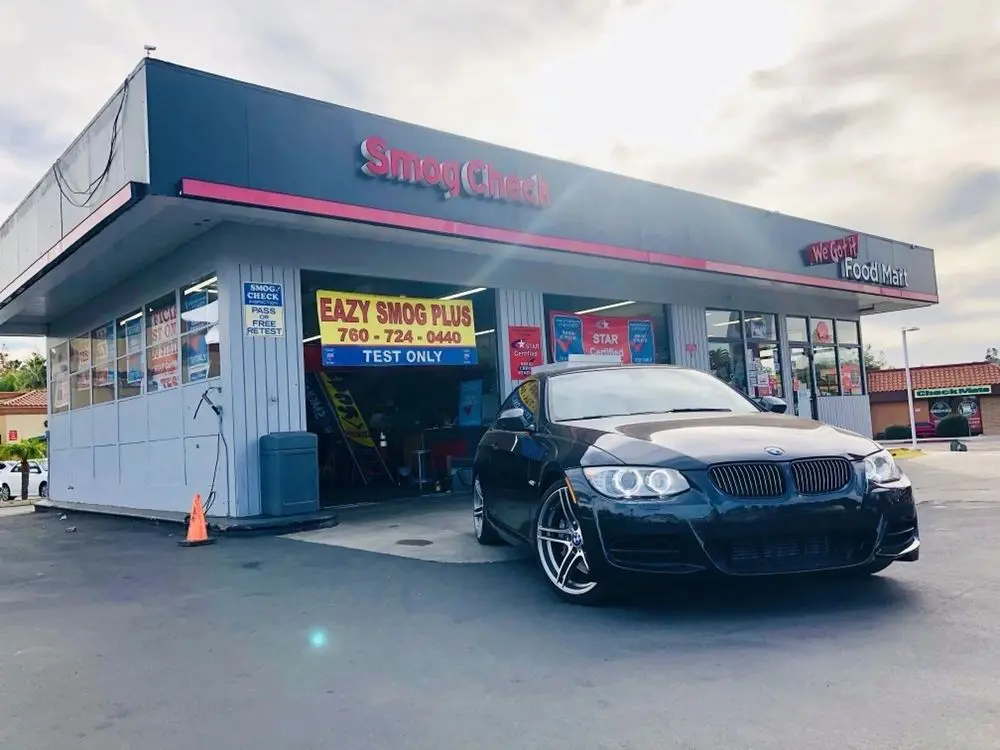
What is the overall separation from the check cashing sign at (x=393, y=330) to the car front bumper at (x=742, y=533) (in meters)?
7.57

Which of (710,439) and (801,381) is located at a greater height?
(801,381)

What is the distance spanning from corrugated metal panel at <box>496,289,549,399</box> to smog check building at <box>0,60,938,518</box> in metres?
A: 0.05

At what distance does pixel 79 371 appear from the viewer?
1619cm

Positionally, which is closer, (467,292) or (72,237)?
(72,237)

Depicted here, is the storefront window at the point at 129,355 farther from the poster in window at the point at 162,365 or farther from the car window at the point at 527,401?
the car window at the point at 527,401

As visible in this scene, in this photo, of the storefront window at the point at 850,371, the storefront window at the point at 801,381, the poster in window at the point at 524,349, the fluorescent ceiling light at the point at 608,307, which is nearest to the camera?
the poster in window at the point at 524,349

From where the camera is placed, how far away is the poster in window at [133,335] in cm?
1310

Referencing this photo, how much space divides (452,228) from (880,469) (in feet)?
24.2

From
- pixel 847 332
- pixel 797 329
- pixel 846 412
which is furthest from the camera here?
pixel 847 332

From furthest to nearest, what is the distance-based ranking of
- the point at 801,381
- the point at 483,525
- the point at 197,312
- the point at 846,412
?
the point at 846,412, the point at 801,381, the point at 197,312, the point at 483,525

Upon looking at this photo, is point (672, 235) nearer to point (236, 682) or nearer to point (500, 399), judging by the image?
point (500, 399)

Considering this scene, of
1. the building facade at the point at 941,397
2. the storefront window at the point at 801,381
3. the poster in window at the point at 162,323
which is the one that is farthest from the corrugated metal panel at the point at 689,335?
the building facade at the point at 941,397

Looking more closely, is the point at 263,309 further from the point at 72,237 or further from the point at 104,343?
the point at 104,343

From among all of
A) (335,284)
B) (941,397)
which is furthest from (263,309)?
(941,397)
